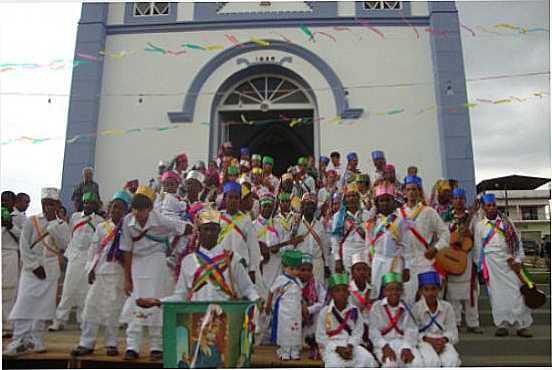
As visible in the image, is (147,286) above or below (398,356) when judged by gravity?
above

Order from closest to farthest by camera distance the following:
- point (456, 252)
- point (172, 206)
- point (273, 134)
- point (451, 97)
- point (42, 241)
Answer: point (42, 241)
point (172, 206)
point (456, 252)
point (451, 97)
point (273, 134)

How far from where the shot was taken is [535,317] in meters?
6.09

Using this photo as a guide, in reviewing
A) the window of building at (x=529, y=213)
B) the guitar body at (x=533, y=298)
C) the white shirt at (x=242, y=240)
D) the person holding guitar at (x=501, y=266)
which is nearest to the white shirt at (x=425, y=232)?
the person holding guitar at (x=501, y=266)

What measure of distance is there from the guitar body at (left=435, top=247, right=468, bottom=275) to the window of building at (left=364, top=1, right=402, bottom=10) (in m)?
7.92

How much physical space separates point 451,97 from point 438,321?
26.4ft

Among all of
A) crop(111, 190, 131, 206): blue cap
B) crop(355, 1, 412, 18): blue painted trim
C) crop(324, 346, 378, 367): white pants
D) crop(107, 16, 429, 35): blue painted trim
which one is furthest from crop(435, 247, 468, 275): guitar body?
crop(355, 1, 412, 18): blue painted trim

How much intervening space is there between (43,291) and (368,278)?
334 centimetres

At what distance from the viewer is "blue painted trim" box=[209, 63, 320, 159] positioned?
38.7ft

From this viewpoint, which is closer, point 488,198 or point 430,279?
point 430,279

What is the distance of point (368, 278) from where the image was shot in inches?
192

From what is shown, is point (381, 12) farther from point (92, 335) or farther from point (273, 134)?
point (92, 335)

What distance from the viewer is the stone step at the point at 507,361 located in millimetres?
4621

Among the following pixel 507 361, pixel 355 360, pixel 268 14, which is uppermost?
pixel 268 14

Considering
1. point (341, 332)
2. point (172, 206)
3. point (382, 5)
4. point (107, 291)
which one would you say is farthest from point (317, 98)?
point (341, 332)
